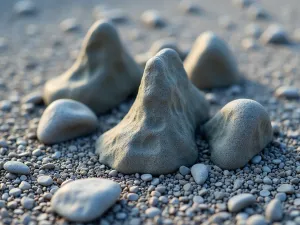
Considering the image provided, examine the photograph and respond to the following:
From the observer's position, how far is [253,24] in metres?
3.96

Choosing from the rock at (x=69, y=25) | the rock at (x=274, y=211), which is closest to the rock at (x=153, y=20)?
the rock at (x=69, y=25)

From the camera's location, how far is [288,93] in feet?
9.24

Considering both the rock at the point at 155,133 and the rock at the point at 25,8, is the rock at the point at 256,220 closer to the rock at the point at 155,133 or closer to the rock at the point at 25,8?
the rock at the point at 155,133

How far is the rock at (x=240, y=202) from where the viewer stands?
182 cm

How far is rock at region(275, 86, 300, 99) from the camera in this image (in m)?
2.82

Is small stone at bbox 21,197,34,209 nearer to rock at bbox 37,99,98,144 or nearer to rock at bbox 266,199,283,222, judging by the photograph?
rock at bbox 37,99,98,144

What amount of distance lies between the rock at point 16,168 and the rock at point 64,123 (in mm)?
258

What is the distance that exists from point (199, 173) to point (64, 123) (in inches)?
29.6

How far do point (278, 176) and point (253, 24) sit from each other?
7.18ft

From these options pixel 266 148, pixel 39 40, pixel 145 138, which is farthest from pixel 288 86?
pixel 39 40

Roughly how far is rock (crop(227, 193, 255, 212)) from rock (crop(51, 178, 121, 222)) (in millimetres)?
450

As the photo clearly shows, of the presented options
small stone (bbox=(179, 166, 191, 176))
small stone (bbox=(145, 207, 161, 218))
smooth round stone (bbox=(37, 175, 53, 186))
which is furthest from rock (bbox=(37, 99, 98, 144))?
small stone (bbox=(145, 207, 161, 218))

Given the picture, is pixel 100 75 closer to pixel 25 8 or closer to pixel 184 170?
pixel 184 170

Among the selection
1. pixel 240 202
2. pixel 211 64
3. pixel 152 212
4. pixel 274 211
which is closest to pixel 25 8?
pixel 211 64
